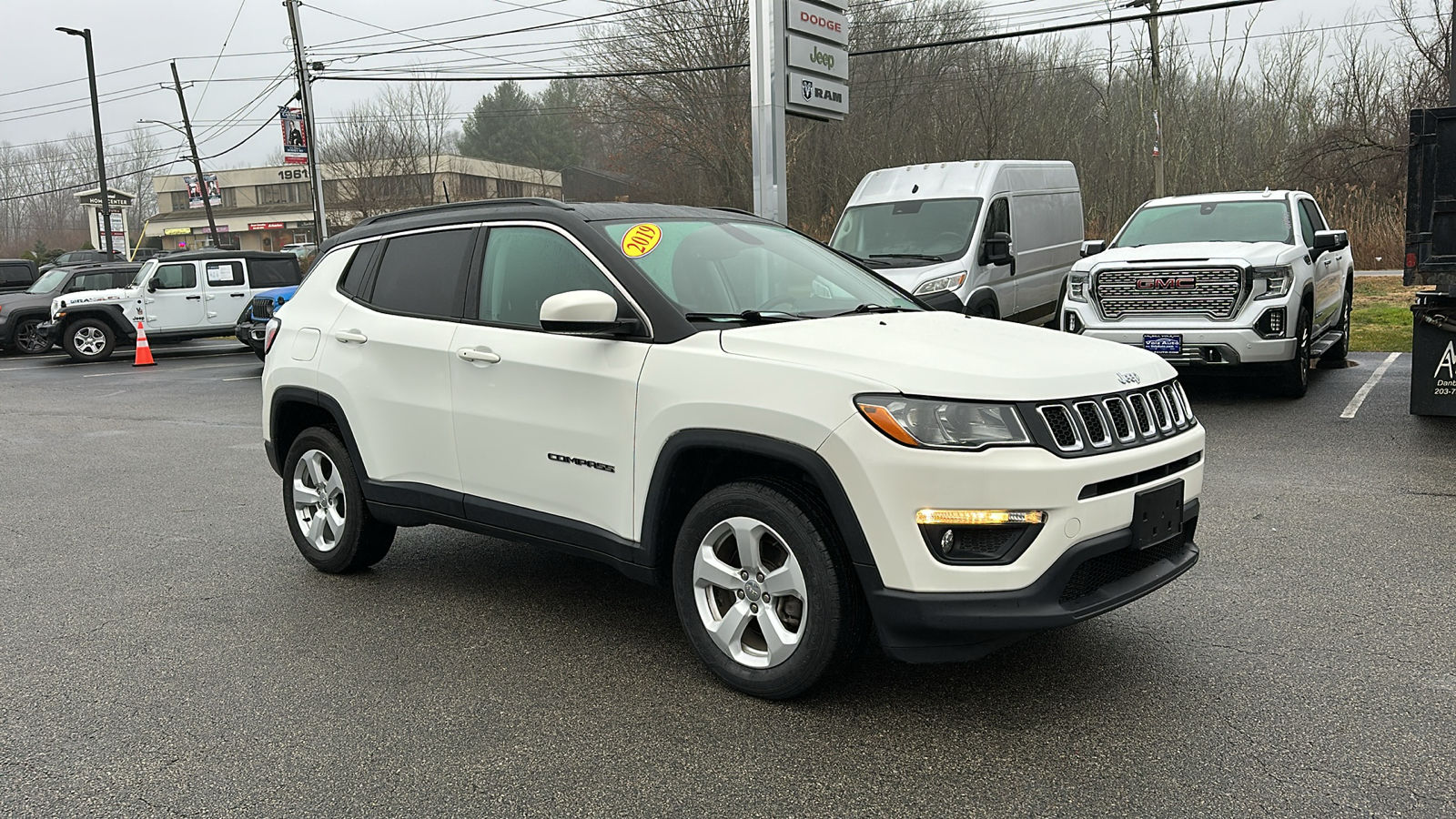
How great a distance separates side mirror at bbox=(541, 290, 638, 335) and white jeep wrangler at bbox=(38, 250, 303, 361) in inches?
730

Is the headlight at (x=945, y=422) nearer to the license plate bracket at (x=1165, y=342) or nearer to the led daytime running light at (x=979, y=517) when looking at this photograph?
the led daytime running light at (x=979, y=517)

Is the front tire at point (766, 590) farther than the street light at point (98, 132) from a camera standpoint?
No

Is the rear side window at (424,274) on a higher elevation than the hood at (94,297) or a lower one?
higher

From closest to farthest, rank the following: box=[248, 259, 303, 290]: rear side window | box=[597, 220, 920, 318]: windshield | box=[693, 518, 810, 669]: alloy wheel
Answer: box=[693, 518, 810, 669]: alloy wheel → box=[597, 220, 920, 318]: windshield → box=[248, 259, 303, 290]: rear side window

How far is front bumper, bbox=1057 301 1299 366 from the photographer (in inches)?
388

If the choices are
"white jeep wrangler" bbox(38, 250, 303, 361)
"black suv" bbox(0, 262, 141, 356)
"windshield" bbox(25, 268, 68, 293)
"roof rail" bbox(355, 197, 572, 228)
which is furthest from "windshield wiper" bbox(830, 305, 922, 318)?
"windshield" bbox(25, 268, 68, 293)

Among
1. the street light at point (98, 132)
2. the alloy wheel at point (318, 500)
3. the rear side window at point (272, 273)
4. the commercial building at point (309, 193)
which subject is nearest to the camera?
the alloy wheel at point (318, 500)

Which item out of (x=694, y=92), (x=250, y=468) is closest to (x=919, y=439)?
(x=250, y=468)

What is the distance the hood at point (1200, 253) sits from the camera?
10.1 m

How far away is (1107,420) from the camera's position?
3.64 m

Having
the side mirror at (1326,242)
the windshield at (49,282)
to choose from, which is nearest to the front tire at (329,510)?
the side mirror at (1326,242)

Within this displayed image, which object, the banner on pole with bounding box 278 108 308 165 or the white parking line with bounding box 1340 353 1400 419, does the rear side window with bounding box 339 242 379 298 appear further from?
the banner on pole with bounding box 278 108 308 165

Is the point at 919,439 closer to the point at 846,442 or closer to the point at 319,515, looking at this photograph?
the point at 846,442

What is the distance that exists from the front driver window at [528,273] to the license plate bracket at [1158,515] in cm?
209
